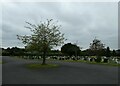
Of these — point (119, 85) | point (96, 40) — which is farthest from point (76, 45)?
point (119, 85)

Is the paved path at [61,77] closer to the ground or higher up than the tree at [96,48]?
closer to the ground

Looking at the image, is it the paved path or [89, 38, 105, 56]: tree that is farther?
[89, 38, 105, 56]: tree

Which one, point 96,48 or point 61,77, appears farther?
point 96,48

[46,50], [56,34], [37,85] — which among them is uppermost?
[56,34]

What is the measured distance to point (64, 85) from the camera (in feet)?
34.8

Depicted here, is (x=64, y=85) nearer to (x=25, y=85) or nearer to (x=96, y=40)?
(x=25, y=85)

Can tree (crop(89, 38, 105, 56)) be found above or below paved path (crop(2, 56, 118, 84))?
above

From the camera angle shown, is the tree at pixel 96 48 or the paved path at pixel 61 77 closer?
the paved path at pixel 61 77

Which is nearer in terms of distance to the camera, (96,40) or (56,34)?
(56,34)

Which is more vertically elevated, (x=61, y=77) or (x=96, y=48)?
(x=96, y=48)

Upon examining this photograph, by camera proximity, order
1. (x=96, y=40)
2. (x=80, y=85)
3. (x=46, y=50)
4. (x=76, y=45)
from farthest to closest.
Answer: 1. (x=76, y=45)
2. (x=96, y=40)
3. (x=46, y=50)
4. (x=80, y=85)

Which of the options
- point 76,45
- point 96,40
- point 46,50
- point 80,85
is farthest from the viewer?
point 76,45

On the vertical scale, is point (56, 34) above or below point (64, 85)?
above

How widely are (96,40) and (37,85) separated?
38160mm
